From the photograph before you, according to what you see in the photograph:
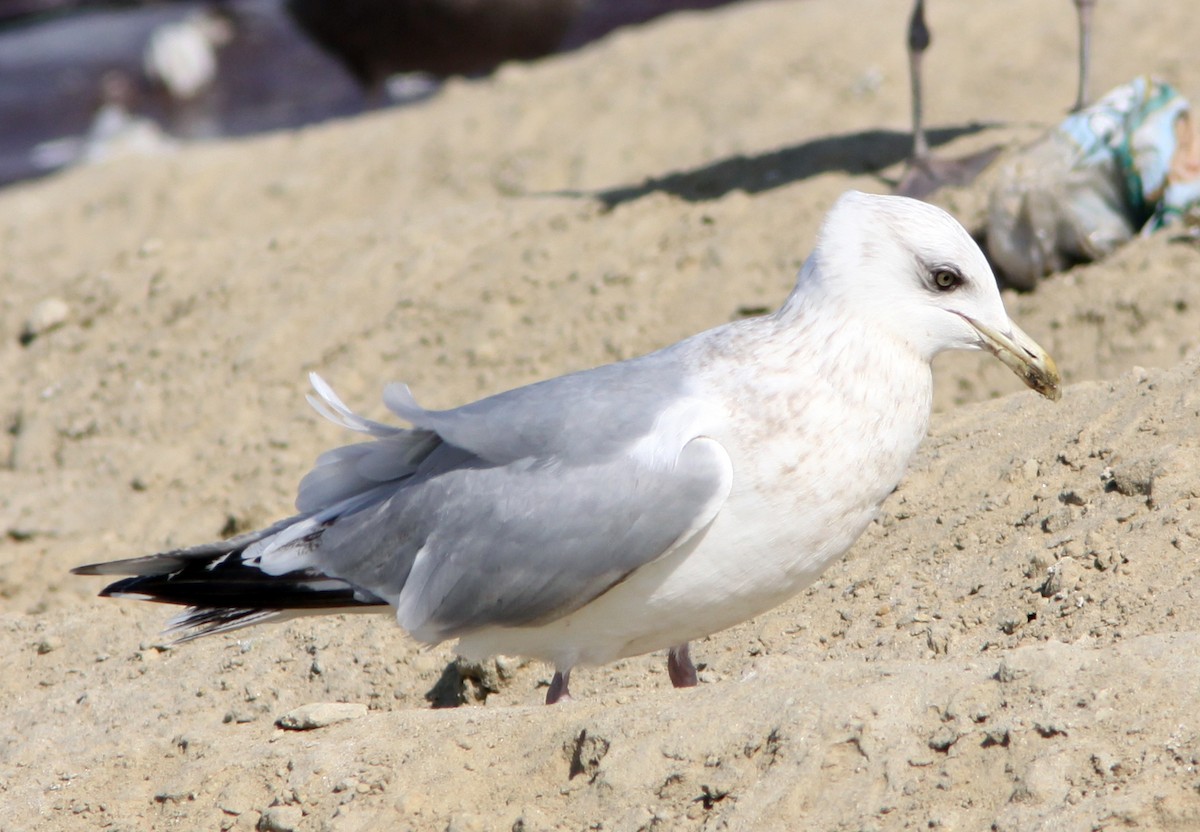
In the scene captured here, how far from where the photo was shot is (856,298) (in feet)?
11.4

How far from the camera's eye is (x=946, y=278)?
3467 mm

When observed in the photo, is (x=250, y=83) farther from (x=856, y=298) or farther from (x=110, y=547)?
(x=856, y=298)

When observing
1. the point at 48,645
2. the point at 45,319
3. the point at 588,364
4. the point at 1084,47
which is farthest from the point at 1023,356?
the point at 45,319

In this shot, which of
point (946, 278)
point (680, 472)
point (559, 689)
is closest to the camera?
point (680, 472)

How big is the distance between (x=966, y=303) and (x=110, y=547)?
3589mm

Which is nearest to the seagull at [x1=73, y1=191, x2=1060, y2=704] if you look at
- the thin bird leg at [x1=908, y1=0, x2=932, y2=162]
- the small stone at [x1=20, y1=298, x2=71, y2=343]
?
the thin bird leg at [x1=908, y1=0, x2=932, y2=162]

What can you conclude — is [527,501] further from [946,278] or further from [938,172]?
[938,172]

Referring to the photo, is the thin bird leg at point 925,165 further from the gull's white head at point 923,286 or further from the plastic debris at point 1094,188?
the gull's white head at point 923,286

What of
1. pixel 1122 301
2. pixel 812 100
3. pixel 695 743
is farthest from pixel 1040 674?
pixel 812 100

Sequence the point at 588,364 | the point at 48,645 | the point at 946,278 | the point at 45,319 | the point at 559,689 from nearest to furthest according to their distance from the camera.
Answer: the point at 946,278, the point at 559,689, the point at 48,645, the point at 588,364, the point at 45,319

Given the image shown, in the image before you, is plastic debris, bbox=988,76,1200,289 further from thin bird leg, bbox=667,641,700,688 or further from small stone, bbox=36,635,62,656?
small stone, bbox=36,635,62,656

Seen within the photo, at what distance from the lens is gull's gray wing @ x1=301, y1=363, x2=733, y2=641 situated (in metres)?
3.38

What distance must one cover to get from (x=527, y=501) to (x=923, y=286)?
1.00m

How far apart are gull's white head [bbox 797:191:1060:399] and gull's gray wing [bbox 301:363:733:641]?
460 mm
